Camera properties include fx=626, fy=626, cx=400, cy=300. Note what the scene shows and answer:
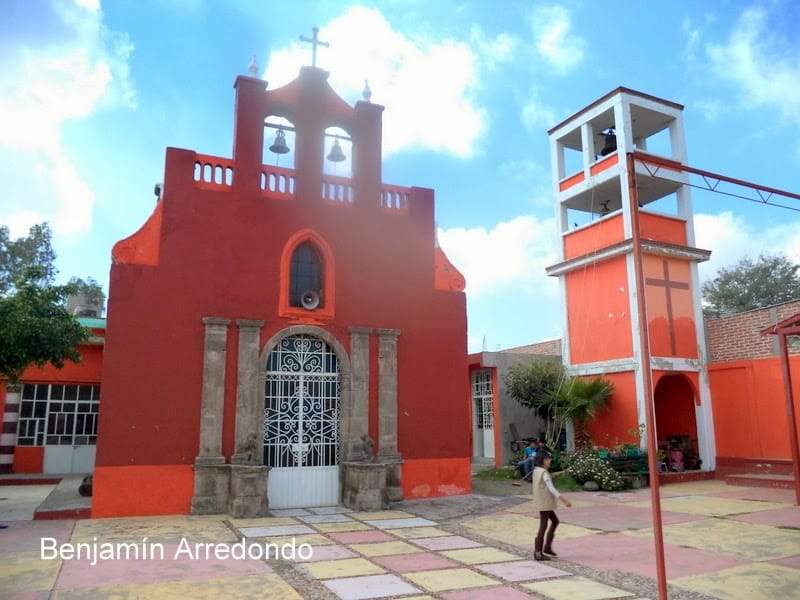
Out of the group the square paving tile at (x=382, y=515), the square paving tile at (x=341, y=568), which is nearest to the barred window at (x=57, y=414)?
the square paving tile at (x=382, y=515)

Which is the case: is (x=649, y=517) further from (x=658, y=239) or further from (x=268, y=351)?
(x=658, y=239)

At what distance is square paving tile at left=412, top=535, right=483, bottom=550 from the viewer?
8.34 meters

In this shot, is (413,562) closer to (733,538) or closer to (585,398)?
(733,538)

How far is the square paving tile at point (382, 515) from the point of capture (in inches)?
418

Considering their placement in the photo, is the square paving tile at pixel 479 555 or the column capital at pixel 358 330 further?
the column capital at pixel 358 330

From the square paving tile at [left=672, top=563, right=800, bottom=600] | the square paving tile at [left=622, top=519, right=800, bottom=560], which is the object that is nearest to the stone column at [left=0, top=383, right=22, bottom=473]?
the square paving tile at [left=622, top=519, right=800, bottom=560]

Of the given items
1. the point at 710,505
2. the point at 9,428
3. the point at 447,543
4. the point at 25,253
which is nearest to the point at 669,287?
the point at 710,505

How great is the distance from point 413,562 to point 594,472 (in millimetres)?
7665

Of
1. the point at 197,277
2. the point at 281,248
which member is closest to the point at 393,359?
the point at 281,248

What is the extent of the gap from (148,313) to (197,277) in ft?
3.52

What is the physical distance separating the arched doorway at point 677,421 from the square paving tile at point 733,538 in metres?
6.34

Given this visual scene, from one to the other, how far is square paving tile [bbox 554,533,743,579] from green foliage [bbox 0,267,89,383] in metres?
9.31

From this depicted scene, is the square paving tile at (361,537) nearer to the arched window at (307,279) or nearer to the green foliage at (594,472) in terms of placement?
the arched window at (307,279)

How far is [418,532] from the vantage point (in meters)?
9.38
